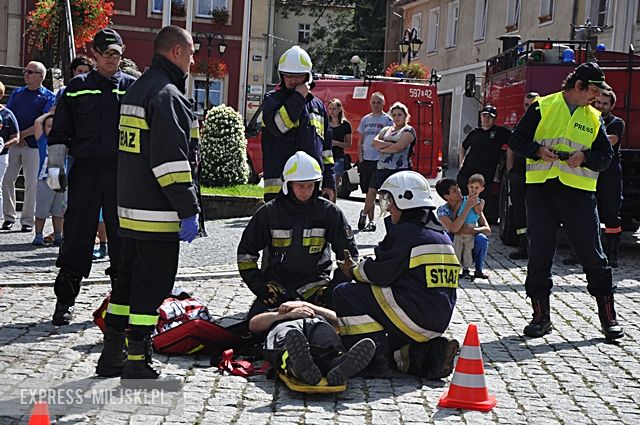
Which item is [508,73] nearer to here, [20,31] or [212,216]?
[212,216]

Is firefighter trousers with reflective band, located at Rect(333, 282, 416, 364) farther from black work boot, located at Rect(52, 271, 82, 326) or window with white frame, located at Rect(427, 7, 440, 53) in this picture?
window with white frame, located at Rect(427, 7, 440, 53)

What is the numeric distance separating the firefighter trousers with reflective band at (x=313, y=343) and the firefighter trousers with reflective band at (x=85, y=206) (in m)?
1.73

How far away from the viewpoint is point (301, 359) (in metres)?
6.04

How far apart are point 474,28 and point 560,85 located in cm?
2571

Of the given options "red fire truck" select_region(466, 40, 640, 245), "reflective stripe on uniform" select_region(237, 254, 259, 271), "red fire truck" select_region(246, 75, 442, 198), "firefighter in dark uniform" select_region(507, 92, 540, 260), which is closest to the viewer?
"reflective stripe on uniform" select_region(237, 254, 259, 271)

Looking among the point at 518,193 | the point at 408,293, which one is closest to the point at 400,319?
the point at 408,293

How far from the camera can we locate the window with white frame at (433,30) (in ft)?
142

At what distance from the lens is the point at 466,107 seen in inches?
1563

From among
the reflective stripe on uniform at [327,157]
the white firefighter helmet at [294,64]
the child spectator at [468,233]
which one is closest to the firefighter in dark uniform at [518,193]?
the child spectator at [468,233]

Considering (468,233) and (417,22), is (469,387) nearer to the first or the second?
(468,233)

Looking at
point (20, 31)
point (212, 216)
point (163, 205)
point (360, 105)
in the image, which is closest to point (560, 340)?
point (163, 205)

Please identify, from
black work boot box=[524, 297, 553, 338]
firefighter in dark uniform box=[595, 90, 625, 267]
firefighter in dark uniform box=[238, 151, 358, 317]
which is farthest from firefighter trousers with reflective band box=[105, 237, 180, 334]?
firefighter in dark uniform box=[595, 90, 625, 267]

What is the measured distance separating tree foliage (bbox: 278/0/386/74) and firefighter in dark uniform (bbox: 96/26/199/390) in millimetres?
44530

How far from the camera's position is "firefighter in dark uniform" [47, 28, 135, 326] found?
7609mm
